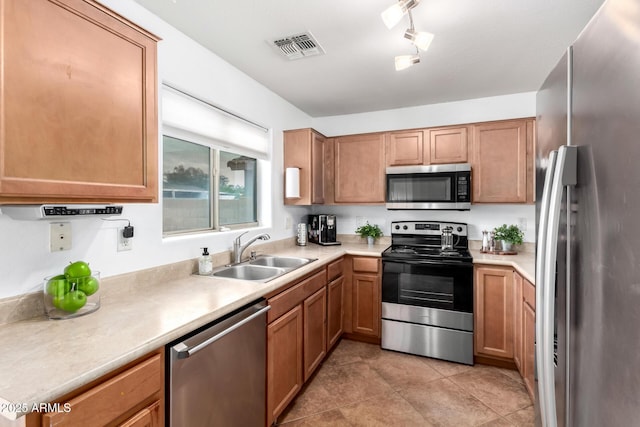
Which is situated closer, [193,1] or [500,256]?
[193,1]

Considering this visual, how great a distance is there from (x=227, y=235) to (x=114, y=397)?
1.51 meters

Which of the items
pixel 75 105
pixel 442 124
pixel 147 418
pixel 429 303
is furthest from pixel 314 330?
pixel 442 124

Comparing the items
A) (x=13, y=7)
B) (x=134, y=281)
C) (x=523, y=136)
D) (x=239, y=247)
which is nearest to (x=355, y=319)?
(x=239, y=247)

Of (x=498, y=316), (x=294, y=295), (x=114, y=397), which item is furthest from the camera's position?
(x=498, y=316)

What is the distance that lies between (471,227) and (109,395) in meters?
3.26

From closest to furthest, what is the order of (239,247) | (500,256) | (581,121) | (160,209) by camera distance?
(581,121), (160,209), (239,247), (500,256)

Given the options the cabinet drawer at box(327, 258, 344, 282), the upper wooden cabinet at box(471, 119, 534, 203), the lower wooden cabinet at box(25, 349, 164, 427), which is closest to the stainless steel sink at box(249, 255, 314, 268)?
the cabinet drawer at box(327, 258, 344, 282)

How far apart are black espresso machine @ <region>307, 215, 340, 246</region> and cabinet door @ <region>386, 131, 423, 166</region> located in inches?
34.9

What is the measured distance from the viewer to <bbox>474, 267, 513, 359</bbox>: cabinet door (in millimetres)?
2547

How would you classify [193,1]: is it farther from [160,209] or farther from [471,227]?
[471,227]

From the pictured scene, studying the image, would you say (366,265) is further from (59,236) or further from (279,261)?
(59,236)

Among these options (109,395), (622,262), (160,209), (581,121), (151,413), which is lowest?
(151,413)

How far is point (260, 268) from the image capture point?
2332 millimetres

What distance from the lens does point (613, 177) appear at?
59 centimetres
